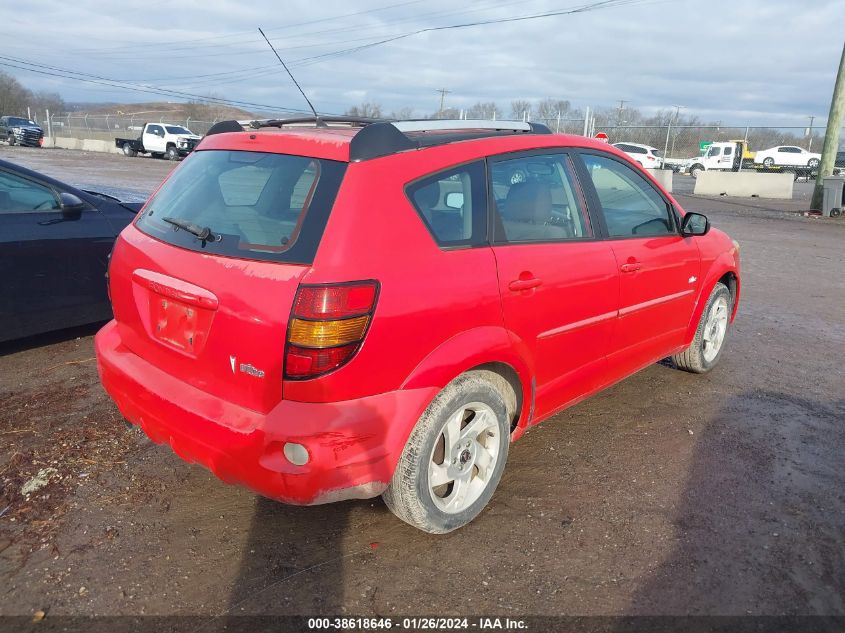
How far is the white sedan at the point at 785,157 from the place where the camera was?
37219 mm

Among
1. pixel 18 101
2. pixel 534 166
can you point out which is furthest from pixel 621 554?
pixel 18 101

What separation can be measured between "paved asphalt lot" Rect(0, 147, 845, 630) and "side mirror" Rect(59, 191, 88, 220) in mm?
1292

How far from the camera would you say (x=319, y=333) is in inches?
91.4

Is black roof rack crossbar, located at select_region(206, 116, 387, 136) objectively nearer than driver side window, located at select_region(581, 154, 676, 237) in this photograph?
Yes

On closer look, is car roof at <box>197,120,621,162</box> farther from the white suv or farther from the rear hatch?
the white suv

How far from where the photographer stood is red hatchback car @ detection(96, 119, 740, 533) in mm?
2387

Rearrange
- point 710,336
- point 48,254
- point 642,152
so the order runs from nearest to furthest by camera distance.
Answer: point 48,254, point 710,336, point 642,152

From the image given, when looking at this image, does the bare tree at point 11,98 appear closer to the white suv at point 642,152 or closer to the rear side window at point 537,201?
the white suv at point 642,152

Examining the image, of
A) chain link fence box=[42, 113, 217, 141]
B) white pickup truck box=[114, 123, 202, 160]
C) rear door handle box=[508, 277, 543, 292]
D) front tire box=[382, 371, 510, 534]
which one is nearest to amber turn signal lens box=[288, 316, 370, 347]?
front tire box=[382, 371, 510, 534]

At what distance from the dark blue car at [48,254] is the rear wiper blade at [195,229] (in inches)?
93.0

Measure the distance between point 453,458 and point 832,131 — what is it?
1796cm

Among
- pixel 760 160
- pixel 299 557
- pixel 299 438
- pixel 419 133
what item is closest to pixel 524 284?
pixel 419 133

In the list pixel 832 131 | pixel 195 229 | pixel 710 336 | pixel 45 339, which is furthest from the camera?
pixel 832 131

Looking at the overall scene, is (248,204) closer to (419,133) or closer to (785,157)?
(419,133)
